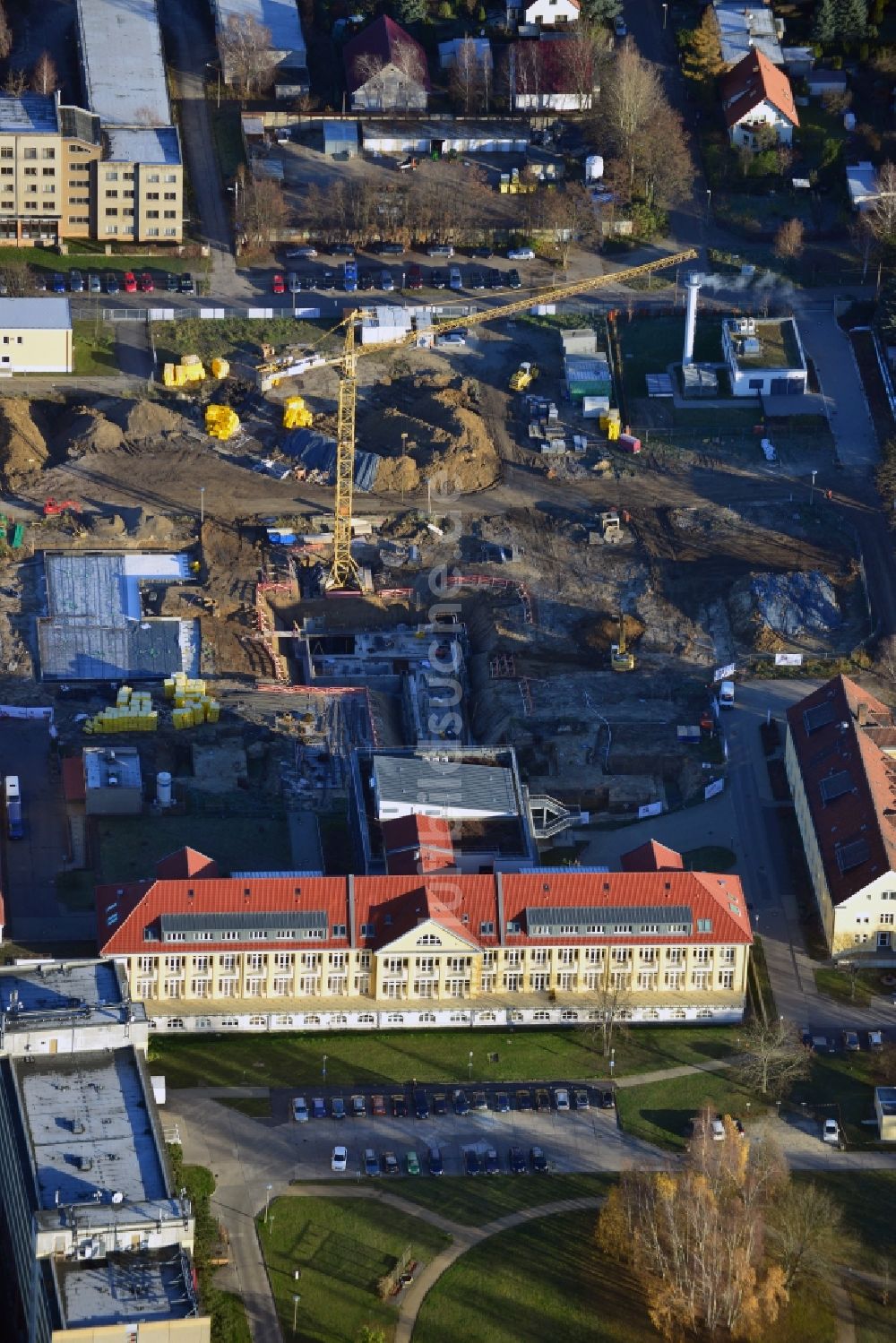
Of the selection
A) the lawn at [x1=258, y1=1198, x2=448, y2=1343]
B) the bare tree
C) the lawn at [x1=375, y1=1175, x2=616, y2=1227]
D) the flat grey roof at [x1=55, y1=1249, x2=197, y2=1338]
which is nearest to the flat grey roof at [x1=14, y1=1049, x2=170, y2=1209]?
the flat grey roof at [x1=55, y1=1249, x2=197, y2=1338]

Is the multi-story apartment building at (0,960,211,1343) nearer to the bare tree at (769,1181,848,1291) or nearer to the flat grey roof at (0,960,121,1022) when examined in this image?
the flat grey roof at (0,960,121,1022)

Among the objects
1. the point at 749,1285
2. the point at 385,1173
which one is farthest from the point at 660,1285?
the point at 385,1173

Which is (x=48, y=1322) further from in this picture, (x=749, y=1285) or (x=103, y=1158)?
(x=749, y=1285)

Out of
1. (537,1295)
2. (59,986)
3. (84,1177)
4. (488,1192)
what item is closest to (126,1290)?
(84,1177)

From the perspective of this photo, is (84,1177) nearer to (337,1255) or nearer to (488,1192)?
(337,1255)

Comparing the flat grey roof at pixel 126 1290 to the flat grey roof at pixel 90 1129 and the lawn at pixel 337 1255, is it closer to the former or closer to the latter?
the flat grey roof at pixel 90 1129

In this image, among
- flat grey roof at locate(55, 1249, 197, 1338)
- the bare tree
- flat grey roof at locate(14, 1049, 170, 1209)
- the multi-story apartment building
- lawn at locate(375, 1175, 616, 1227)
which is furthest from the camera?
lawn at locate(375, 1175, 616, 1227)
